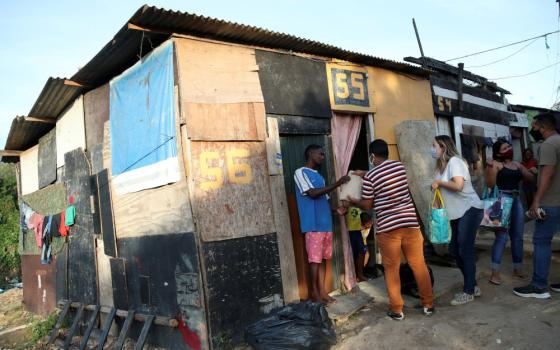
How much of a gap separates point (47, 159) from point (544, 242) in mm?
8459

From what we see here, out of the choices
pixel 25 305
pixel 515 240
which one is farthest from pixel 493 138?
pixel 25 305

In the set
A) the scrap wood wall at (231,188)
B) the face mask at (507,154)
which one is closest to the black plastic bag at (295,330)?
the scrap wood wall at (231,188)

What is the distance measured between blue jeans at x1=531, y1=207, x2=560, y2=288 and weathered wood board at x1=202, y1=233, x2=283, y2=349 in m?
2.85

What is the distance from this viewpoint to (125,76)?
17.3 feet

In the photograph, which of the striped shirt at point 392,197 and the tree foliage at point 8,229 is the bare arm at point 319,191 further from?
the tree foliage at point 8,229

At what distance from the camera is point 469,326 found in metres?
3.86

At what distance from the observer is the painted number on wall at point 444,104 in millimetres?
8455

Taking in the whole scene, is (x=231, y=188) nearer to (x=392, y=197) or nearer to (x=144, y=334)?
(x=392, y=197)

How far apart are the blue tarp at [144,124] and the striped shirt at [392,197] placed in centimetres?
218

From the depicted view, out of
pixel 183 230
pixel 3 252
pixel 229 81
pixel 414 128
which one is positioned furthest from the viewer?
pixel 3 252

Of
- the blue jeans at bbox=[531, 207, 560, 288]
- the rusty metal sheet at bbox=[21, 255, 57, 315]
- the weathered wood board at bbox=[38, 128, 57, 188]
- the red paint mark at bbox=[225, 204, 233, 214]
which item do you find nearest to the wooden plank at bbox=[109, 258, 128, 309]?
the red paint mark at bbox=[225, 204, 233, 214]

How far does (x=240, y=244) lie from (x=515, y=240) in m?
3.52

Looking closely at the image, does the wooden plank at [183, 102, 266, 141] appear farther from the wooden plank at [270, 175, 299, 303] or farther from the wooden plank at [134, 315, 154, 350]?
the wooden plank at [134, 315, 154, 350]

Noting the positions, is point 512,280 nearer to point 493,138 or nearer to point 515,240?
point 515,240
